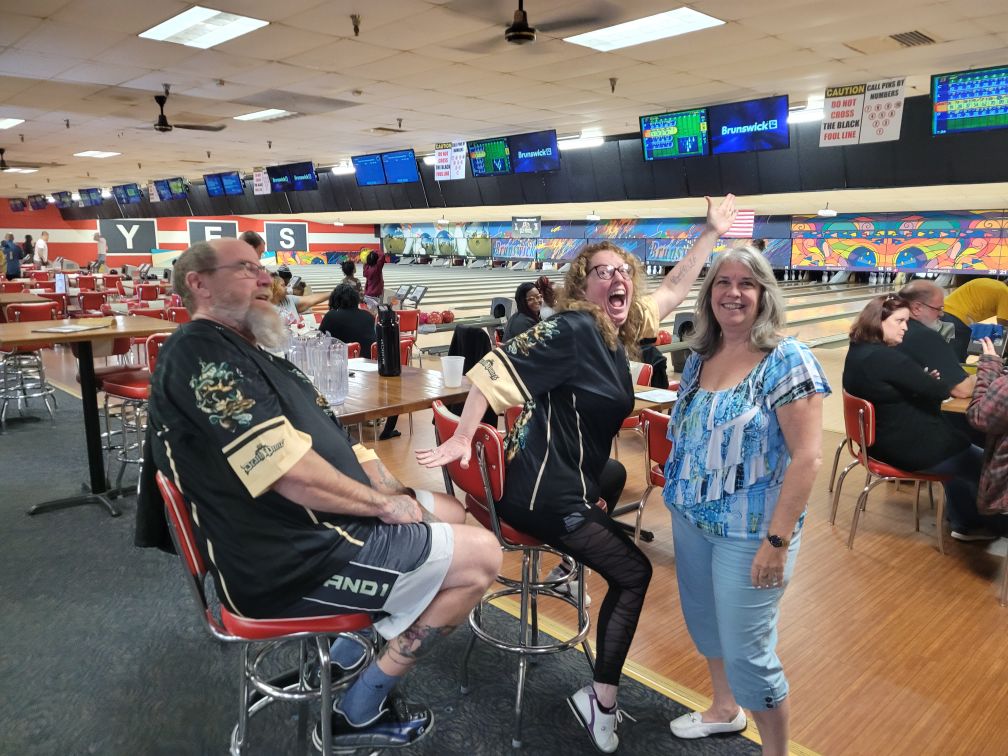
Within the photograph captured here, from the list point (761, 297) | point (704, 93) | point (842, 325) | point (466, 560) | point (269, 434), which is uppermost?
point (704, 93)

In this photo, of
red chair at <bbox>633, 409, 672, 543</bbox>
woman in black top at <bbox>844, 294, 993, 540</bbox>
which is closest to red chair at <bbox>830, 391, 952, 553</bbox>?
woman in black top at <bbox>844, 294, 993, 540</bbox>

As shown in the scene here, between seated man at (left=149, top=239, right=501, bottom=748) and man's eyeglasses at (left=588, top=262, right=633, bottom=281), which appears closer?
seated man at (left=149, top=239, right=501, bottom=748)

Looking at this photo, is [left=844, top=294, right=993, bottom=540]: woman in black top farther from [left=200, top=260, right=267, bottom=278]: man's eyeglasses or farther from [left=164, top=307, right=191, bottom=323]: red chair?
[left=164, top=307, right=191, bottom=323]: red chair

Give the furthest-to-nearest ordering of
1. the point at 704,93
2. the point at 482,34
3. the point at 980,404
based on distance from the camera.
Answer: the point at 704,93 → the point at 482,34 → the point at 980,404

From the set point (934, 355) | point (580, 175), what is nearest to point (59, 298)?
point (580, 175)

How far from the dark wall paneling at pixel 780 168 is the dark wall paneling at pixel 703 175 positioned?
1.27ft

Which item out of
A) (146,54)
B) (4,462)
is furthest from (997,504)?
(146,54)

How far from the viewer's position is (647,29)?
158 inches

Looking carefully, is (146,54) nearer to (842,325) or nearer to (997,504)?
(997,504)

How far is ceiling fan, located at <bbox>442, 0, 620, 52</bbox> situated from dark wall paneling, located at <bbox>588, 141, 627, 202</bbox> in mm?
3675

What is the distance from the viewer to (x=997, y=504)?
243 centimetres

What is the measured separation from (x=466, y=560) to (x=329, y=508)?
306mm

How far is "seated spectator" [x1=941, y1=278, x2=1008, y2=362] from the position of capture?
13.9 ft

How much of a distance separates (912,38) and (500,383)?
3937 millimetres
